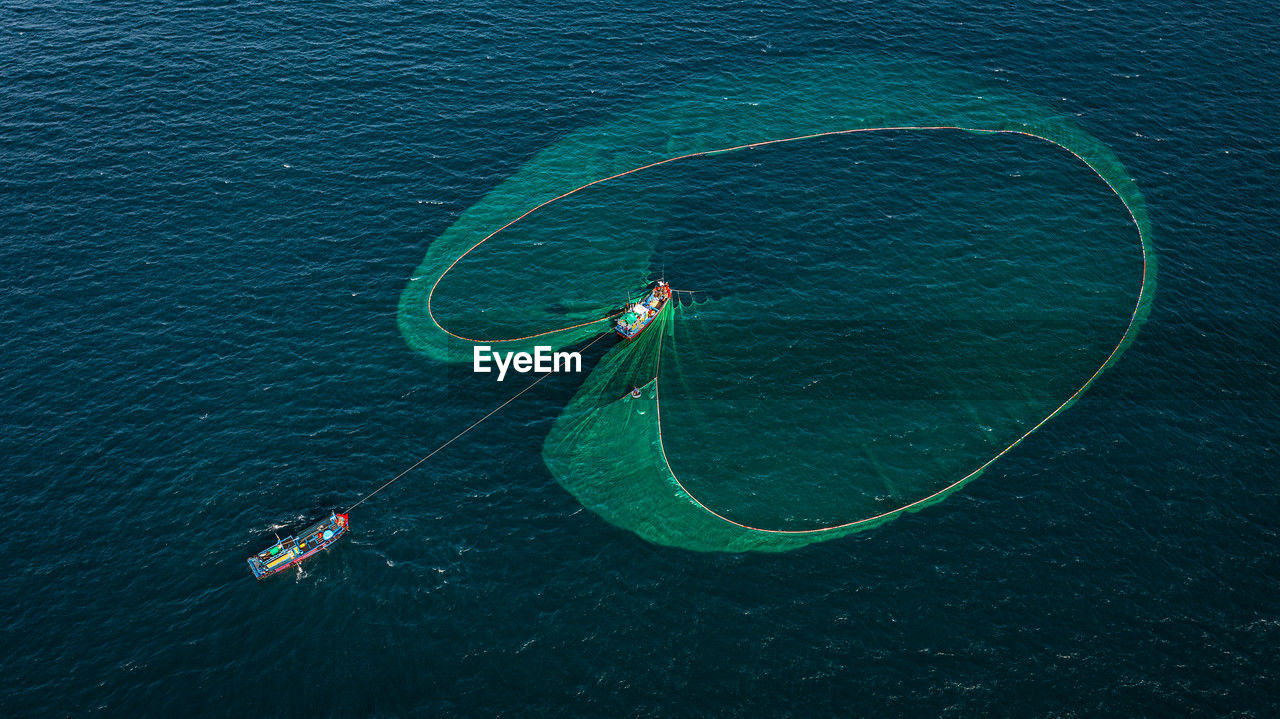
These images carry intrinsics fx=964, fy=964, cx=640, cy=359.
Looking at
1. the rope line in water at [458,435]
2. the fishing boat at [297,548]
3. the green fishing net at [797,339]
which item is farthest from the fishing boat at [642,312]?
the fishing boat at [297,548]

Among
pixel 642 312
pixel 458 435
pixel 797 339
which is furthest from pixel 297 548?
pixel 797 339

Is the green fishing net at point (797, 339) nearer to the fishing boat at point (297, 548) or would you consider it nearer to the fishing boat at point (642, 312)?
the fishing boat at point (642, 312)

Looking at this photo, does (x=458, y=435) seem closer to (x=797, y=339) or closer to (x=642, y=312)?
(x=642, y=312)

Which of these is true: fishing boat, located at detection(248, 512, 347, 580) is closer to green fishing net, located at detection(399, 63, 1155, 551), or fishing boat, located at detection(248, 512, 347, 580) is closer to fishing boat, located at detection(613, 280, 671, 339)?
green fishing net, located at detection(399, 63, 1155, 551)

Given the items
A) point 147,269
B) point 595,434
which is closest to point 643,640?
point 595,434

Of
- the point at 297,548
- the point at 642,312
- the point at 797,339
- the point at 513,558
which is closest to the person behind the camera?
the point at 297,548

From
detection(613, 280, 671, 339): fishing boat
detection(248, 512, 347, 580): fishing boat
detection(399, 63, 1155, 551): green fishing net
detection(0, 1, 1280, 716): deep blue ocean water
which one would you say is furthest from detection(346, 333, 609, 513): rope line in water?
detection(399, 63, 1155, 551): green fishing net

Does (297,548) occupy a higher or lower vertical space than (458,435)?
lower
